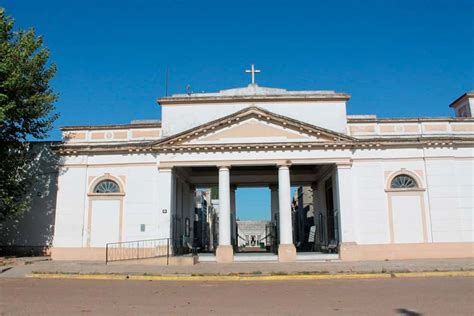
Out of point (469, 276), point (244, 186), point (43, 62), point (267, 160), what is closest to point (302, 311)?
point (469, 276)

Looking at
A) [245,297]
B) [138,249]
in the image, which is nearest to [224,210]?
[138,249]

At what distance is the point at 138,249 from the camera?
70.8ft

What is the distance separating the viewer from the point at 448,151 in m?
22.3

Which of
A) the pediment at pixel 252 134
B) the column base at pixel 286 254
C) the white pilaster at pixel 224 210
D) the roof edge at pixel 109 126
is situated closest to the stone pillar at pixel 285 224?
the column base at pixel 286 254

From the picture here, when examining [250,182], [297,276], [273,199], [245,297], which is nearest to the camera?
[245,297]

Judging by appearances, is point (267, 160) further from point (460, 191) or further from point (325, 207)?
point (460, 191)

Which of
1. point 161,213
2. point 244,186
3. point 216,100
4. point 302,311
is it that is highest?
point 216,100

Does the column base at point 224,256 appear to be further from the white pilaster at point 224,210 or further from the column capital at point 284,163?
the column capital at point 284,163

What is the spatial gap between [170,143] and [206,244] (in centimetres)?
1867

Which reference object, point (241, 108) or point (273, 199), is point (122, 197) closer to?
point (241, 108)

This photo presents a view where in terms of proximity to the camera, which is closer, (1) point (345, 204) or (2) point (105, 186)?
(1) point (345, 204)

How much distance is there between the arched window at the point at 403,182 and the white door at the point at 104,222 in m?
13.8

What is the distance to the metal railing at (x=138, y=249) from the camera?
21453mm

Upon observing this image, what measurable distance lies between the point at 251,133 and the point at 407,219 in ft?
28.3
